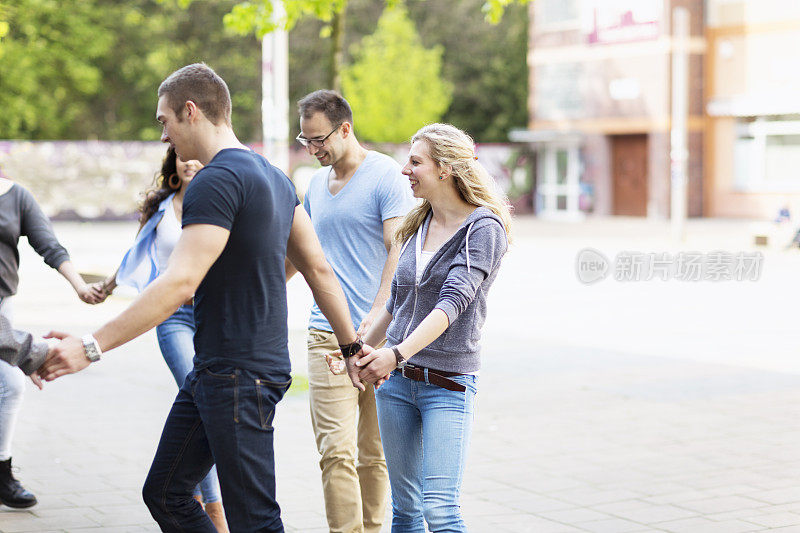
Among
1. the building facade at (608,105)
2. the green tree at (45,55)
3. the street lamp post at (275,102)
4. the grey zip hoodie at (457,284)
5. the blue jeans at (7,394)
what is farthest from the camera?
the green tree at (45,55)

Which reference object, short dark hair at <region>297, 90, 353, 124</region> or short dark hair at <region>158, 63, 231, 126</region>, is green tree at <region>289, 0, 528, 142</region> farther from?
short dark hair at <region>158, 63, 231, 126</region>

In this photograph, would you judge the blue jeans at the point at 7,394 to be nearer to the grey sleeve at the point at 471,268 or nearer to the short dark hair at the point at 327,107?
the short dark hair at the point at 327,107

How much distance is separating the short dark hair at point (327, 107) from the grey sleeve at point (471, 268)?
3.94 ft

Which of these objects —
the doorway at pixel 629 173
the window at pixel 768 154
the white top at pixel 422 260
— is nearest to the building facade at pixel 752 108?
the window at pixel 768 154

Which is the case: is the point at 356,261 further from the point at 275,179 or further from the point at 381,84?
the point at 381,84

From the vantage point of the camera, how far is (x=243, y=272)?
332cm

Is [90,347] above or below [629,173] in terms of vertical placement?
below

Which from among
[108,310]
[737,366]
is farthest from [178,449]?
[108,310]

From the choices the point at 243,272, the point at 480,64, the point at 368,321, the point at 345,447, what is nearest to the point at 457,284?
the point at 243,272

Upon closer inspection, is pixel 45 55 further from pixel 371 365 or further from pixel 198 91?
pixel 371 365

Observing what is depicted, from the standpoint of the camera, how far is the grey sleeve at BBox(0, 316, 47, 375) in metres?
2.98

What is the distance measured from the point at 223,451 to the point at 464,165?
1.26 meters

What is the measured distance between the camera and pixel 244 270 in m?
3.32

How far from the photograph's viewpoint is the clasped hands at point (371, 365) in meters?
3.59
